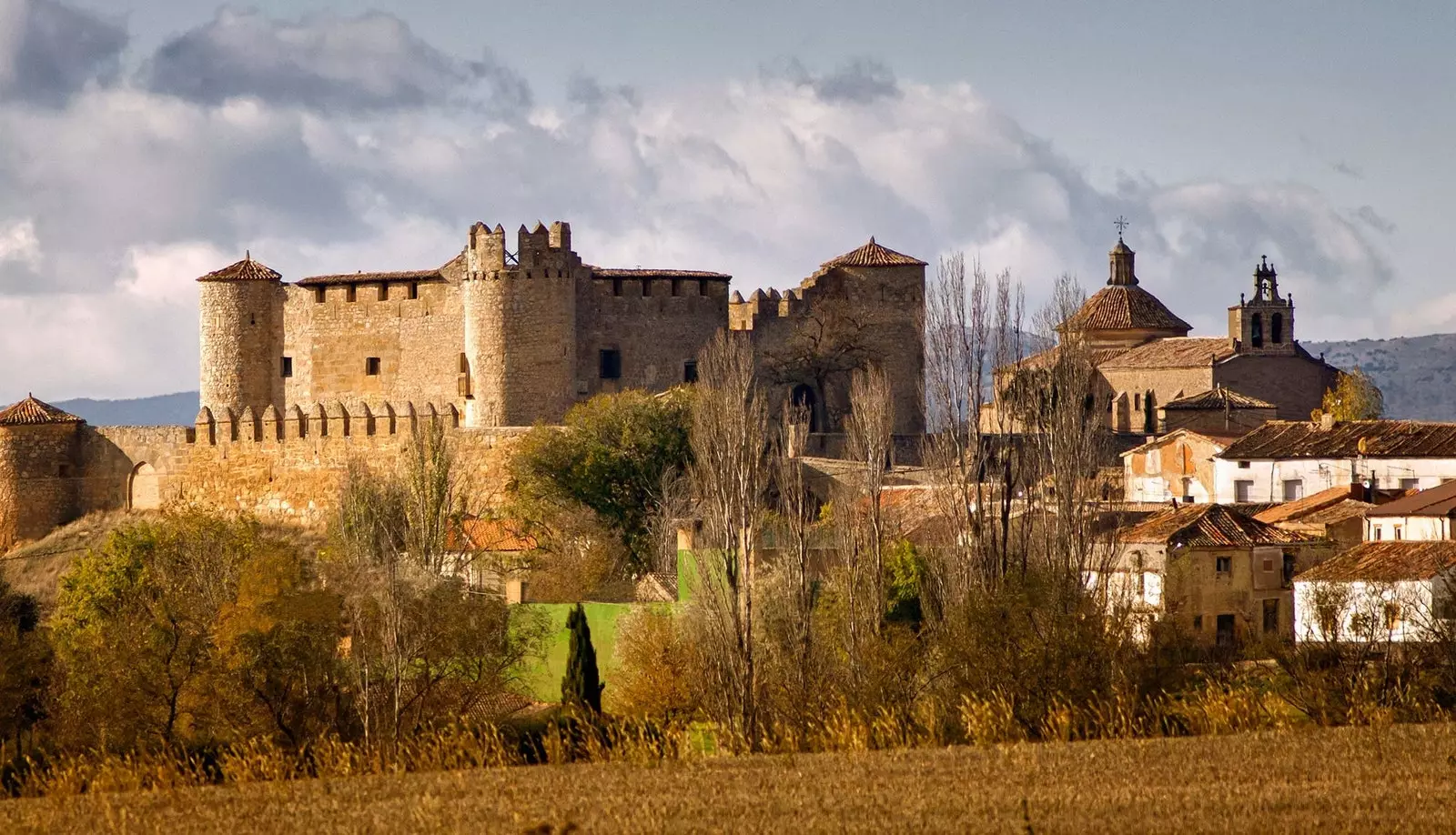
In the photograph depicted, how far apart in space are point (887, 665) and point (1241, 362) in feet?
106

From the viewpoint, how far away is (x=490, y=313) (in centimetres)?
5175

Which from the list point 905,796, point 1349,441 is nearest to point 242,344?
point 1349,441

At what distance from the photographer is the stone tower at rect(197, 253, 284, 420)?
Answer: 55875 mm

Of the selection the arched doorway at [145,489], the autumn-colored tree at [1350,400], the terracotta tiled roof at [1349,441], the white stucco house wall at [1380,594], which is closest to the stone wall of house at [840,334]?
the terracotta tiled roof at [1349,441]

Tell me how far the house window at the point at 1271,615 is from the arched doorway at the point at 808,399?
14047 millimetres

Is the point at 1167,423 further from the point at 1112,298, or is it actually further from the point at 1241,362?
the point at 1112,298

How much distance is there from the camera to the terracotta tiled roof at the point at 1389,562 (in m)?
36.7

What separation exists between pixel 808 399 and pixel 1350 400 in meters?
16.1

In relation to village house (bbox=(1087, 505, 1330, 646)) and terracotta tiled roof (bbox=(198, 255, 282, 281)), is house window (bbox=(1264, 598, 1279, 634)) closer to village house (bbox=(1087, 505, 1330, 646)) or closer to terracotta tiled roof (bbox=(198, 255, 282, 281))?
village house (bbox=(1087, 505, 1330, 646))

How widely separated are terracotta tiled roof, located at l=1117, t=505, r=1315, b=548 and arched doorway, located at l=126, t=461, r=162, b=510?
23.6 metres

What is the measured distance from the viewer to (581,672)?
35938mm

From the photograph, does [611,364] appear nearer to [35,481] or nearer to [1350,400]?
[35,481]

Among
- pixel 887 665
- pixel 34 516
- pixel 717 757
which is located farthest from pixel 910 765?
pixel 34 516

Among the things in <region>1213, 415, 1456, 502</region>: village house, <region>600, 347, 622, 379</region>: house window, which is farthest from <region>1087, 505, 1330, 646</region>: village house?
<region>600, 347, 622, 379</region>: house window
